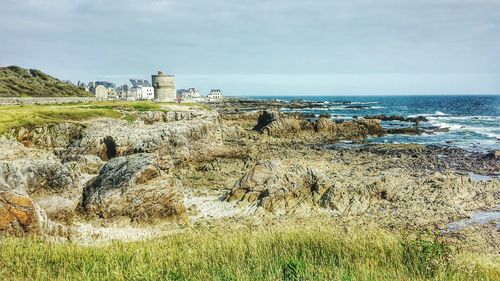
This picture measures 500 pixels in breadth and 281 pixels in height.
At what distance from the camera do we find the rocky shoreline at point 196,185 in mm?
15289

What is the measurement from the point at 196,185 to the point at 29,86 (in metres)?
52.4

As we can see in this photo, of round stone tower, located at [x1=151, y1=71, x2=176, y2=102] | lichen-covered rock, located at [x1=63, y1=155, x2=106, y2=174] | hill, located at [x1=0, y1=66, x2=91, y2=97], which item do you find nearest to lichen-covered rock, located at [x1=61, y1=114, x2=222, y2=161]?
lichen-covered rock, located at [x1=63, y1=155, x2=106, y2=174]

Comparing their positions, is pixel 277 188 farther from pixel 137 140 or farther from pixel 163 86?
pixel 163 86

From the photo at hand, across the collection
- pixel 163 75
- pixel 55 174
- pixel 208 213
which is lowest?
pixel 208 213

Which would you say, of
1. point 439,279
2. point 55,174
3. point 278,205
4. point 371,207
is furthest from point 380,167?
point 439,279

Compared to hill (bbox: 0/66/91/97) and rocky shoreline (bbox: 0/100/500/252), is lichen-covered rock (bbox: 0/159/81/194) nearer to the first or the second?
rocky shoreline (bbox: 0/100/500/252)

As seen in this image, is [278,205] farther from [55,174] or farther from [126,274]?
[126,274]

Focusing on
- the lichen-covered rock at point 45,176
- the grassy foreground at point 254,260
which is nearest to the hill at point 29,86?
the lichen-covered rock at point 45,176

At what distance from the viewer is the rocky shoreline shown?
15.3 meters

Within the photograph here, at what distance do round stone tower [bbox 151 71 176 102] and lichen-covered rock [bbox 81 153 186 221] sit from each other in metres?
49.5

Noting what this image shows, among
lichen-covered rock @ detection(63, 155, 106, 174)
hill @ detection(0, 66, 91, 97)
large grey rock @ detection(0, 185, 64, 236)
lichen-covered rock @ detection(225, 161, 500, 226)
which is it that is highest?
hill @ detection(0, 66, 91, 97)

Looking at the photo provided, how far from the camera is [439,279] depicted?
6.76m

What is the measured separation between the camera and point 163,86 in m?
66.1

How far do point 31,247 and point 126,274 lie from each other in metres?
2.76
